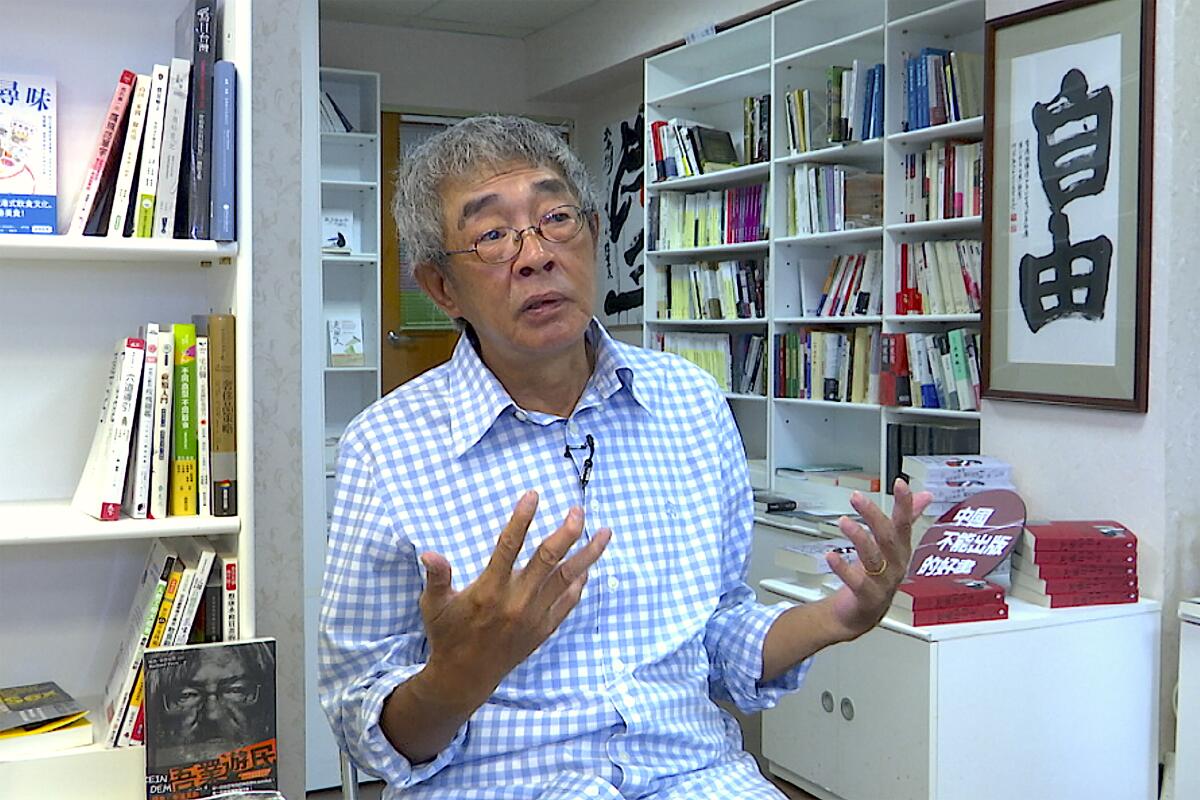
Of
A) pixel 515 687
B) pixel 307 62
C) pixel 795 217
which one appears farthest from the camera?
pixel 795 217

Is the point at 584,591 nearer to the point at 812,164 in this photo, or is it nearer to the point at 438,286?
the point at 438,286

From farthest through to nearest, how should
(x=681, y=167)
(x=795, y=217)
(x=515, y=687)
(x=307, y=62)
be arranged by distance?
(x=681, y=167), (x=795, y=217), (x=307, y=62), (x=515, y=687)

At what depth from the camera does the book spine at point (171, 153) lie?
179 cm

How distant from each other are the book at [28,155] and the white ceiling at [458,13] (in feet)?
13.8

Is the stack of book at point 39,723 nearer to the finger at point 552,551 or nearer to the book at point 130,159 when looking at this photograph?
the book at point 130,159

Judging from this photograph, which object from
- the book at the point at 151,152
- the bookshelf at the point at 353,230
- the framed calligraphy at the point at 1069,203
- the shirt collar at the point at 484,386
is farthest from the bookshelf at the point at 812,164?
the book at the point at 151,152

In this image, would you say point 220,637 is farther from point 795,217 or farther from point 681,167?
point 681,167

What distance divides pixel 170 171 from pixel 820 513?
2797mm

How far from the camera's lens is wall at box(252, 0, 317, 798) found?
6.82 feet

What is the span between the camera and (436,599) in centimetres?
120

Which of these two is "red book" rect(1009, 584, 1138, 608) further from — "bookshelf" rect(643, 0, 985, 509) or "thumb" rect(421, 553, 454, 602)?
"thumb" rect(421, 553, 454, 602)

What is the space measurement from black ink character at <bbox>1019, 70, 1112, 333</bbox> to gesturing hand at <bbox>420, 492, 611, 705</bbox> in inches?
75.4

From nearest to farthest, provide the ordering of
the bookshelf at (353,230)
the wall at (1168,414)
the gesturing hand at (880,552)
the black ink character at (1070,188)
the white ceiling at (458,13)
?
1. the gesturing hand at (880,552)
2. the wall at (1168,414)
3. the black ink character at (1070,188)
4. the bookshelf at (353,230)
5. the white ceiling at (458,13)

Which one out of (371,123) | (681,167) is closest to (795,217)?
(681,167)
